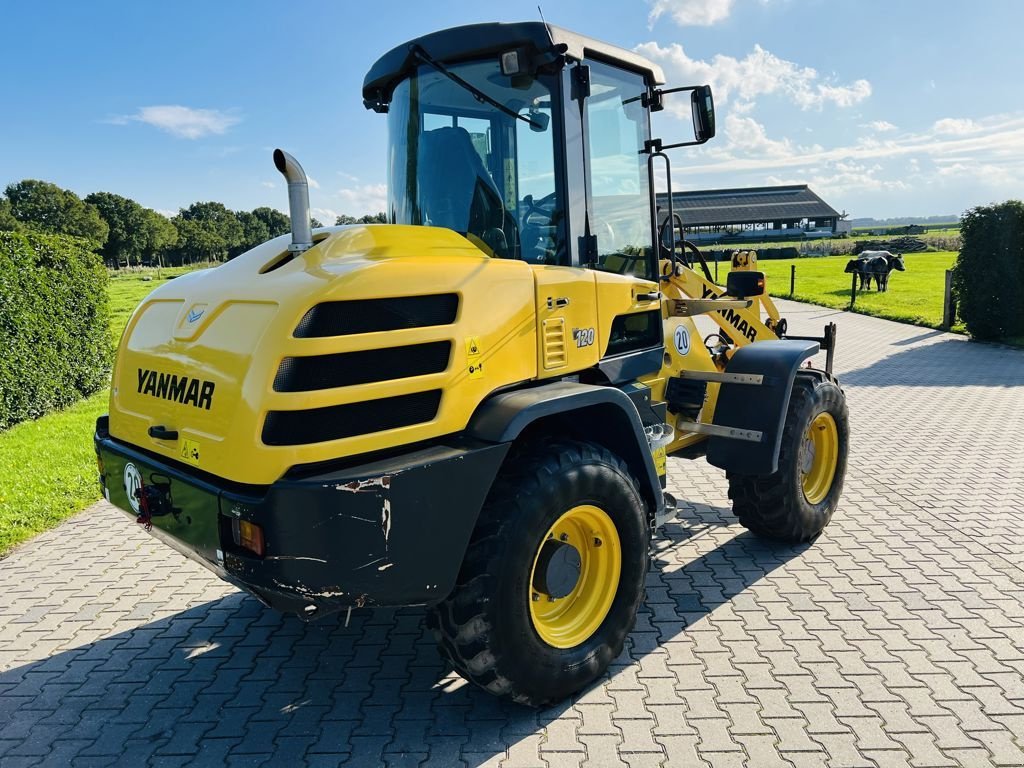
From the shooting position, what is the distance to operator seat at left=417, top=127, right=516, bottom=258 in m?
3.32

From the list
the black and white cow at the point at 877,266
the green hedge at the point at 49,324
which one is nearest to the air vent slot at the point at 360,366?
the green hedge at the point at 49,324

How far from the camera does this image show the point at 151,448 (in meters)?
2.98

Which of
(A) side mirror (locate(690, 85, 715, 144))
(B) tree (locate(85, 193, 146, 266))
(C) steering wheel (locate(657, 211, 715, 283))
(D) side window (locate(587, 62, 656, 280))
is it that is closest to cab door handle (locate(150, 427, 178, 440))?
(D) side window (locate(587, 62, 656, 280))

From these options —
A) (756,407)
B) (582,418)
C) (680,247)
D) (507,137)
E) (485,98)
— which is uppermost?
(485,98)

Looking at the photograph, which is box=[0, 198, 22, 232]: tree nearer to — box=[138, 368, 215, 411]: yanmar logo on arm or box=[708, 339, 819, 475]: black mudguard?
box=[138, 368, 215, 411]: yanmar logo on arm

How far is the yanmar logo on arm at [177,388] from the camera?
2.64 m

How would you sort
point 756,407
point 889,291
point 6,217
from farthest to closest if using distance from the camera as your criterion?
point 6,217, point 889,291, point 756,407

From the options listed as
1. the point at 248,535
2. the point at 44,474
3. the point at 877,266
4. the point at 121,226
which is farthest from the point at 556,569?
the point at 121,226

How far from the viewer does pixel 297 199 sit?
2.79 m

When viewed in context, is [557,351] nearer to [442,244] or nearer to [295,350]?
[442,244]

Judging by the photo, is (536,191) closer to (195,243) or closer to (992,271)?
Answer: (992,271)

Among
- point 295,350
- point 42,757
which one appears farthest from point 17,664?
point 295,350

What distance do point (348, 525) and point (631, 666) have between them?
1.72 m

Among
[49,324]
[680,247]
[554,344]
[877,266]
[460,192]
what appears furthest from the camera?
[877,266]
